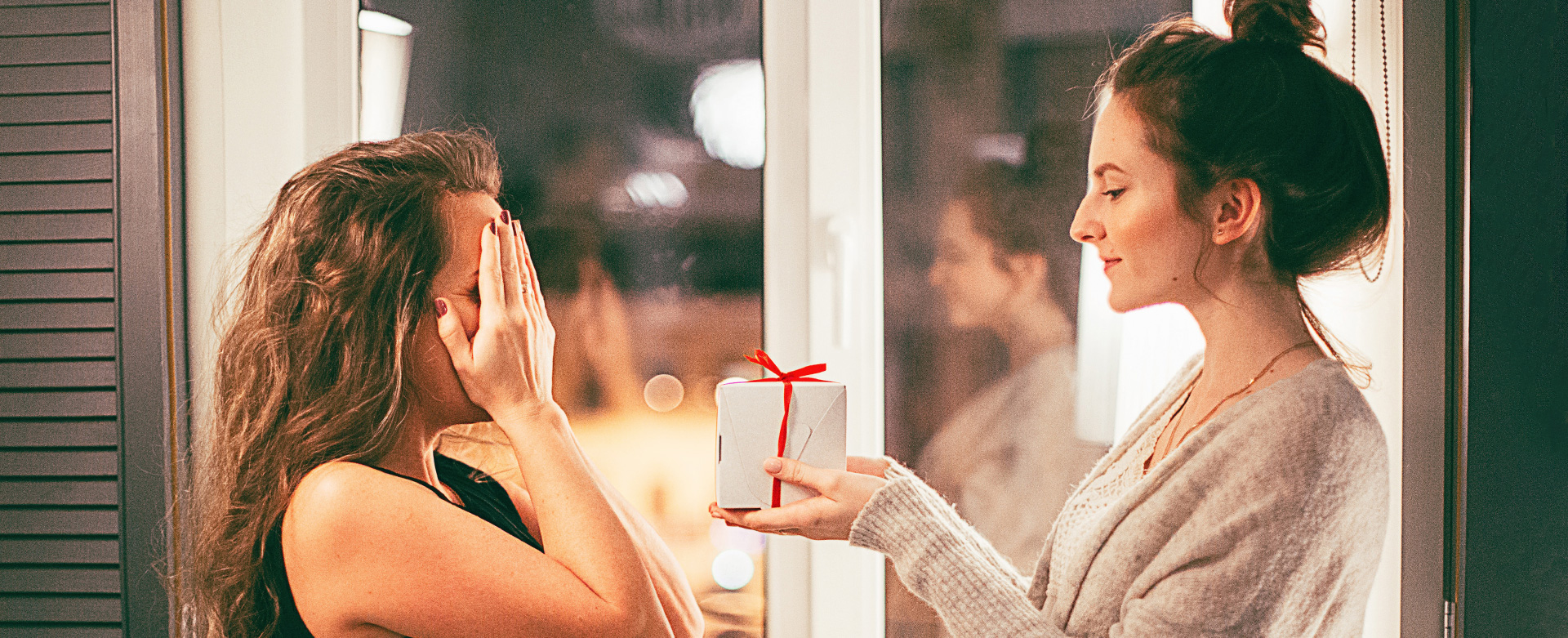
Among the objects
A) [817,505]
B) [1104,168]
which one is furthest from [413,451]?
[1104,168]

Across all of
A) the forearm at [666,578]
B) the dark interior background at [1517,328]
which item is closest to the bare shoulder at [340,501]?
the forearm at [666,578]

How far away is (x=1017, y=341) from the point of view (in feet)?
4.72

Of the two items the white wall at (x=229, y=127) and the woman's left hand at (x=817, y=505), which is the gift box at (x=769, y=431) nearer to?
the woman's left hand at (x=817, y=505)

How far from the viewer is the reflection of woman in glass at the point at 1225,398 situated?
0.75 metres

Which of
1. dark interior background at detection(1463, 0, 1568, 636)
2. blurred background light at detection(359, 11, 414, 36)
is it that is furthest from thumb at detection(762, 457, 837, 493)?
blurred background light at detection(359, 11, 414, 36)

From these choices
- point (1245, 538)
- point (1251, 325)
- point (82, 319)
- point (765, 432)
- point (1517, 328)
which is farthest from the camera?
point (82, 319)

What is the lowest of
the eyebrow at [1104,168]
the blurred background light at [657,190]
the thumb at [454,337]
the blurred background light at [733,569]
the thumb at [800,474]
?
the blurred background light at [733,569]

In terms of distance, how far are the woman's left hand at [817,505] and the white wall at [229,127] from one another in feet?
3.46

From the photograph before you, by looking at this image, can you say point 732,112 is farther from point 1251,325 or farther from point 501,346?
point 1251,325

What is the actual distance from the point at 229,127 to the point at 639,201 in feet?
2.30

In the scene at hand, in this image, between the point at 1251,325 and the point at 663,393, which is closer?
the point at 1251,325

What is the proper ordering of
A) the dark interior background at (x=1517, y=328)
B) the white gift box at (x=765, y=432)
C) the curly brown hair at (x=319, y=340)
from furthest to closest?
the dark interior background at (x=1517, y=328)
the white gift box at (x=765, y=432)
the curly brown hair at (x=319, y=340)

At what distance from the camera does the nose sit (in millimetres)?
892

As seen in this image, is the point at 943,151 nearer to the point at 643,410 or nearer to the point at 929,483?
the point at 929,483
